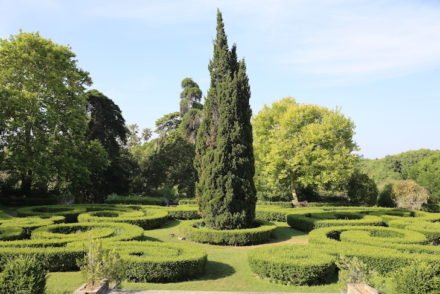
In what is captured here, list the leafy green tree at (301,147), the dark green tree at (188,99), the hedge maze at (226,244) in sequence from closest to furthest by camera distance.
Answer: the hedge maze at (226,244) < the leafy green tree at (301,147) < the dark green tree at (188,99)

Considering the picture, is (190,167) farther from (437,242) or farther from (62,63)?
(437,242)

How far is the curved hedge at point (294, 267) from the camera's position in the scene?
33.7ft

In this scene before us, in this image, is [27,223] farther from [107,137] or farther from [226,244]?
[107,137]

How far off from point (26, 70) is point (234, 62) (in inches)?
668

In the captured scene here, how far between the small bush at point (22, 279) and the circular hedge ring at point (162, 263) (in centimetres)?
271

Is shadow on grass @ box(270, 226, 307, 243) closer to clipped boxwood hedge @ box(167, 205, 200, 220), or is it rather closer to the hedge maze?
the hedge maze

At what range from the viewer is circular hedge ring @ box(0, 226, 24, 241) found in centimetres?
1357

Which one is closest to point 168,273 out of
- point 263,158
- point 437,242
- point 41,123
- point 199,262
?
point 199,262

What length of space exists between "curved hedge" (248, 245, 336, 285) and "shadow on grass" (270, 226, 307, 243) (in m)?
5.46

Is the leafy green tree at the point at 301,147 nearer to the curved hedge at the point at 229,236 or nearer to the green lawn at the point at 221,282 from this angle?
the curved hedge at the point at 229,236

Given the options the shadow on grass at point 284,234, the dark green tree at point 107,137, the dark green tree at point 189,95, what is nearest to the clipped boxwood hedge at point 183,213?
the shadow on grass at point 284,234

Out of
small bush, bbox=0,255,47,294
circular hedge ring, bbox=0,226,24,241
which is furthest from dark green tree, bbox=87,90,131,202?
small bush, bbox=0,255,47,294

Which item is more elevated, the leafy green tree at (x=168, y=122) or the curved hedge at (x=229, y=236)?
the leafy green tree at (x=168, y=122)

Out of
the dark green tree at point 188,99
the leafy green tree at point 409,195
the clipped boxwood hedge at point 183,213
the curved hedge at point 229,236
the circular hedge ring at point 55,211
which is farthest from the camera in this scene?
the dark green tree at point 188,99
